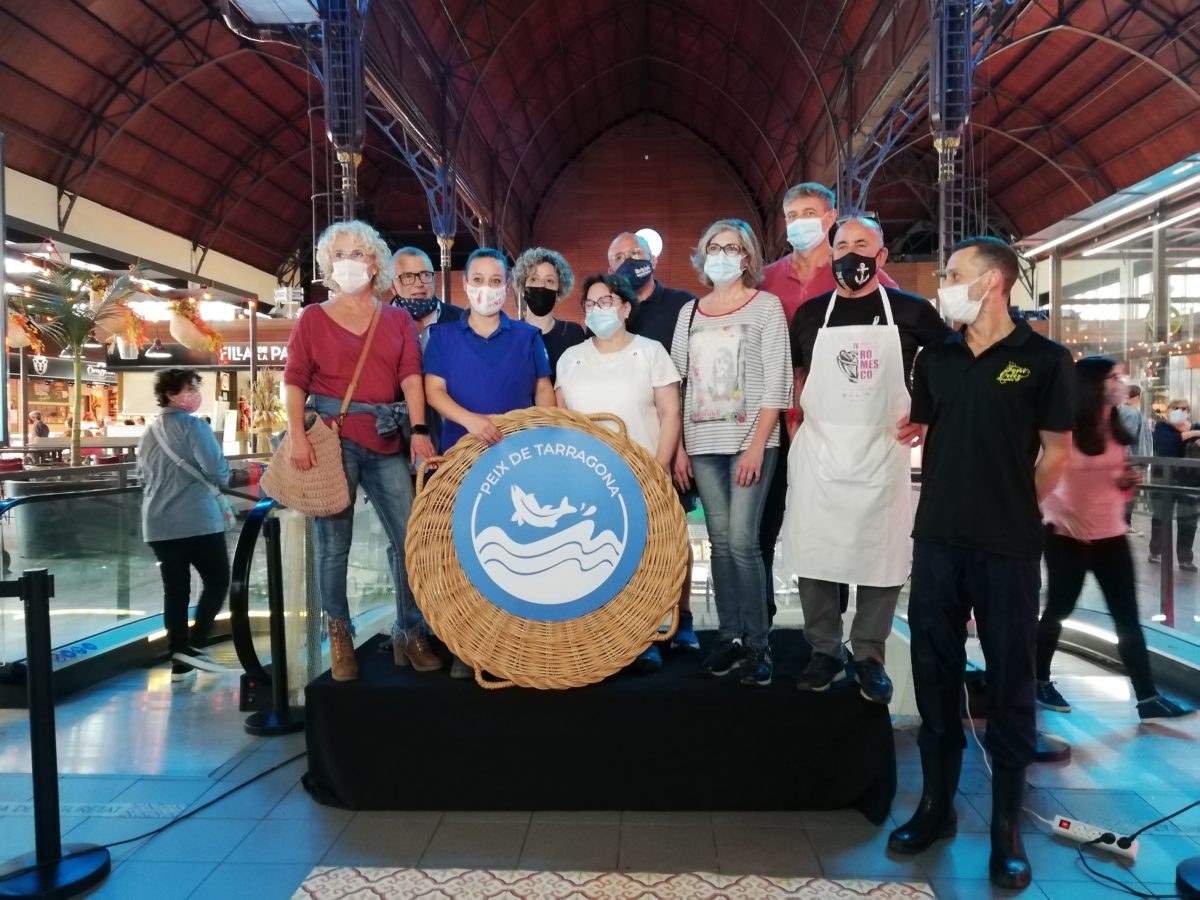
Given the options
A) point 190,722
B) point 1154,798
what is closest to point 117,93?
point 190,722

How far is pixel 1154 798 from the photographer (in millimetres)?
3090

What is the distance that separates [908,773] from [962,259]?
202 centimetres

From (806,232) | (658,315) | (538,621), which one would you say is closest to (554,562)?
(538,621)

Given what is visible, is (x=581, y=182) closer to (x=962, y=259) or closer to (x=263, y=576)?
(x=263, y=576)

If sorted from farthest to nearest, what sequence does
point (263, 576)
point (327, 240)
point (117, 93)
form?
point (117, 93)
point (263, 576)
point (327, 240)

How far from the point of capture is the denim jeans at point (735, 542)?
2.91 meters

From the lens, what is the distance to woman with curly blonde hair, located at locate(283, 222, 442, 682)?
3.00 m

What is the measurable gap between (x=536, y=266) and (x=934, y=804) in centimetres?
238

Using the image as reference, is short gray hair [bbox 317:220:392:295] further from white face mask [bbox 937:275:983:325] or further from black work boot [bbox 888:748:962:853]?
black work boot [bbox 888:748:962:853]

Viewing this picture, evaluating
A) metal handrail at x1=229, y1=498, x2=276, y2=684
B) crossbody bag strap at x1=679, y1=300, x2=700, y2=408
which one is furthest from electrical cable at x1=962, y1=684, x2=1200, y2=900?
metal handrail at x1=229, y1=498, x2=276, y2=684

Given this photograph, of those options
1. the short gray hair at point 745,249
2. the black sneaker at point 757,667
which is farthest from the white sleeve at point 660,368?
the black sneaker at point 757,667

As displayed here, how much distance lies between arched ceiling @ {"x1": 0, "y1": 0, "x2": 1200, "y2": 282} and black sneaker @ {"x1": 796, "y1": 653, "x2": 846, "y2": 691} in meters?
8.92

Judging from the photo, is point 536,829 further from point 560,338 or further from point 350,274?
point 350,274

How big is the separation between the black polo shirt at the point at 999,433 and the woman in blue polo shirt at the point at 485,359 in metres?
1.43
